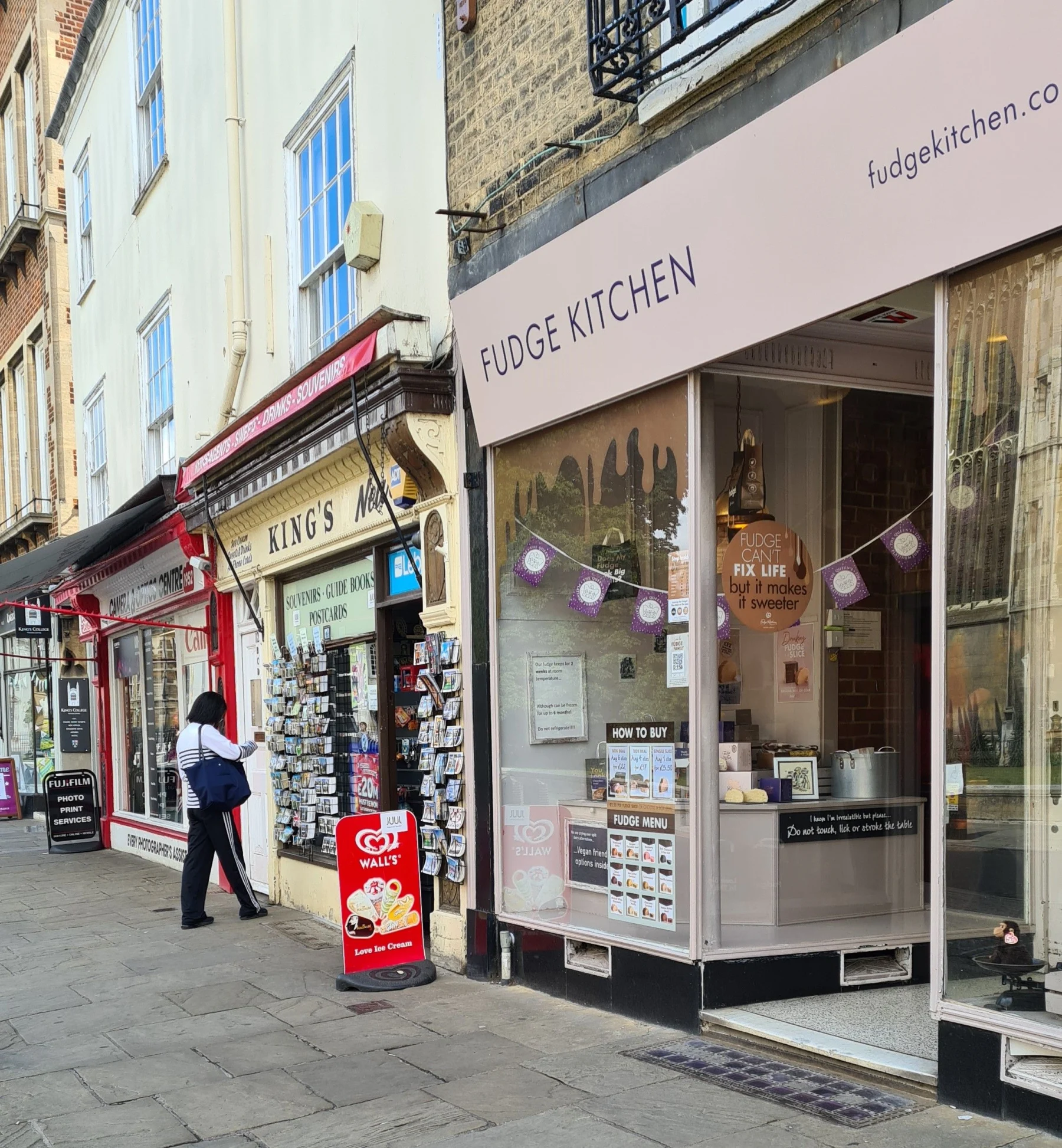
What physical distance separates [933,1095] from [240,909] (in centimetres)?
676

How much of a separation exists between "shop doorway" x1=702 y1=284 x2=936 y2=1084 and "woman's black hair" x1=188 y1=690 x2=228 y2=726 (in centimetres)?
497

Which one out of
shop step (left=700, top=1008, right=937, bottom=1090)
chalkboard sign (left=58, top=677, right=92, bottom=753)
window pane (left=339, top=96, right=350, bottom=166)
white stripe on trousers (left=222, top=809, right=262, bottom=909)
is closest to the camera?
shop step (left=700, top=1008, right=937, bottom=1090)

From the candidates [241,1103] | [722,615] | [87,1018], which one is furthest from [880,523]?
[87,1018]

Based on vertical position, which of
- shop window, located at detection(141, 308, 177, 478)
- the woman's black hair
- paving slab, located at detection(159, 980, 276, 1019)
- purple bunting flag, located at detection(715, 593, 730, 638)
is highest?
shop window, located at detection(141, 308, 177, 478)

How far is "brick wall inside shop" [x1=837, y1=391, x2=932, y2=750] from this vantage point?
6.90 meters

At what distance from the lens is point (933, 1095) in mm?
4707

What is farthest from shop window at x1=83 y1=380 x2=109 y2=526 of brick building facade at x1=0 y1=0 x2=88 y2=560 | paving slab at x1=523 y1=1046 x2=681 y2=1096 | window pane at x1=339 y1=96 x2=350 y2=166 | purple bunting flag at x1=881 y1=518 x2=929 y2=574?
paving slab at x1=523 y1=1046 x2=681 y2=1096

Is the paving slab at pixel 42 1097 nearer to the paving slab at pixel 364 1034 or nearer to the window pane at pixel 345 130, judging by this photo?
the paving slab at pixel 364 1034

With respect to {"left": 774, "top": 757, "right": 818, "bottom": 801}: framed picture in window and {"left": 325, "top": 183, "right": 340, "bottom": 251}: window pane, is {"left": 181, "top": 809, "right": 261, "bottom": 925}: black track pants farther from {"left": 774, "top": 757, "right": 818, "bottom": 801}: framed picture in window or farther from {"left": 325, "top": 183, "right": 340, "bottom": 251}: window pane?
{"left": 774, "top": 757, "right": 818, "bottom": 801}: framed picture in window

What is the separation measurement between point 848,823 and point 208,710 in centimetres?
557

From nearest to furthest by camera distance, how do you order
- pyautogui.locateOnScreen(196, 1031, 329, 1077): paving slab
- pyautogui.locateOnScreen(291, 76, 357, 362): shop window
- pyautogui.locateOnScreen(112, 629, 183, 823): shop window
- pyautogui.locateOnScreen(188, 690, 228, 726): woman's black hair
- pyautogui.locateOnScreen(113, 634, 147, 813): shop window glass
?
pyautogui.locateOnScreen(196, 1031, 329, 1077): paving slab → pyautogui.locateOnScreen(291, 76, 357, 362): shop window → pyautogui.locateOnScreen(188, 690, 228, 726): woman's black hair → pyautogui.locateOnScreen(112, 629, 183, 823): shop window → pyautogui.locateOnScreen(113, 634, 147, 813): shop window glass

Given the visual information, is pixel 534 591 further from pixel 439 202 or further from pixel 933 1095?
pixel 933 1095

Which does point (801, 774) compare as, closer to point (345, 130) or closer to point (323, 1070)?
point (323, 1070)

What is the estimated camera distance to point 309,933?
9.36m
